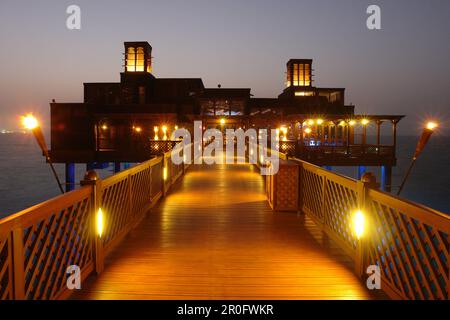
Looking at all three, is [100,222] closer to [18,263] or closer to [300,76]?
[18,263]

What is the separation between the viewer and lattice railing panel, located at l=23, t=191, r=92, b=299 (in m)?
3.03

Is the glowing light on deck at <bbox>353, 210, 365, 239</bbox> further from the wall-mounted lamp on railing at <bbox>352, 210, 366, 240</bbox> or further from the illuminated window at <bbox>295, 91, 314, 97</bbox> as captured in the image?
the illuminated window at <bbox>295, 91, 314, 97</bbox>

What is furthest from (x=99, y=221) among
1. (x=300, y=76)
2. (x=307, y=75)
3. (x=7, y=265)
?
(x=307, y=75)

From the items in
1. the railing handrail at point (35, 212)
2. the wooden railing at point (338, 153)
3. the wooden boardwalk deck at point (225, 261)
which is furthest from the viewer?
the wooden railing at point (338, 153)

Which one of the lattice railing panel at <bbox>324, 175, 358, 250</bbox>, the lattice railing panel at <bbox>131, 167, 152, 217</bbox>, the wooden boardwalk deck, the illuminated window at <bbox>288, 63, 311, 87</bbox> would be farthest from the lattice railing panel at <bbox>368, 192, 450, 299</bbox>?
the illuminated window at <bbox>288, 63, 311, 87</bbox>

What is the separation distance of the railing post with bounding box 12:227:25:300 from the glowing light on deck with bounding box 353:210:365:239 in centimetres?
358

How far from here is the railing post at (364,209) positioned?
4.30 m

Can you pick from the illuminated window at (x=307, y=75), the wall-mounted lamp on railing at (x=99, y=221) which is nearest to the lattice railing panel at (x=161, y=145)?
the wall-mounted lamp on railing at (x=99, y=221)

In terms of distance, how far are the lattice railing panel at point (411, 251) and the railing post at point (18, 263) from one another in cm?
315

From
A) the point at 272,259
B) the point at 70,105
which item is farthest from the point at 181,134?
the point at 272,259

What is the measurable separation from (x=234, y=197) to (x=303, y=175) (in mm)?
2605

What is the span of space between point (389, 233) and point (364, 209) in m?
0.55

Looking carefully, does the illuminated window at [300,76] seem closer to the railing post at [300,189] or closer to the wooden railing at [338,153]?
the wooden railing at [338,153]

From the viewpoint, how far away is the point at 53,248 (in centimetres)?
344
